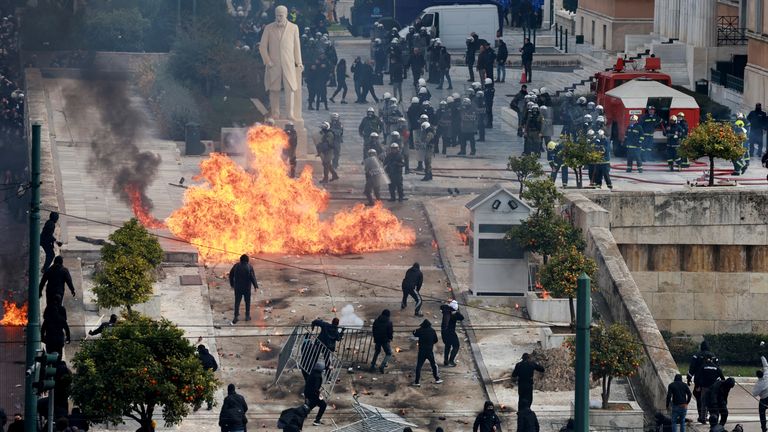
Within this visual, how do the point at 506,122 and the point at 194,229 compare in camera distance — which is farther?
the point at 506,122

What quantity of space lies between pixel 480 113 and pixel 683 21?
38.3 feet

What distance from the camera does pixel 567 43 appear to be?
225ft

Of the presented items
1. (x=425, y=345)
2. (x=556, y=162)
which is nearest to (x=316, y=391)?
(x=425, y=345)

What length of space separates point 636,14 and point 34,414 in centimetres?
4511

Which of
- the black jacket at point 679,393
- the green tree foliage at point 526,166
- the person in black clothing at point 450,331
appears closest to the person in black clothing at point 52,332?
the person in black clothing at point 450,331

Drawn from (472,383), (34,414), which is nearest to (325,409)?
(472,383)

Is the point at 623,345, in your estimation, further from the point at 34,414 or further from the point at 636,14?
the point at 636,14

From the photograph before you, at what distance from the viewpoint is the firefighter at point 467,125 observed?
48531 mm

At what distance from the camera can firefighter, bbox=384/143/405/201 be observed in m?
42.5

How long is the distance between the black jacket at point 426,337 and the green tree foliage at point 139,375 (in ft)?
16.5

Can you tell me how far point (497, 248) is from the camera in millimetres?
Result: 35562

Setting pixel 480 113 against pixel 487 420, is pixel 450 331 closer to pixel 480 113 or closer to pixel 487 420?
pixel 487 420

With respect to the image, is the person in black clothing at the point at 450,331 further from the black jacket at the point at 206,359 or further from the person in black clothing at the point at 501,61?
the person in black clothing at the point at 501,61

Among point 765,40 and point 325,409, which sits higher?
point 765,40
